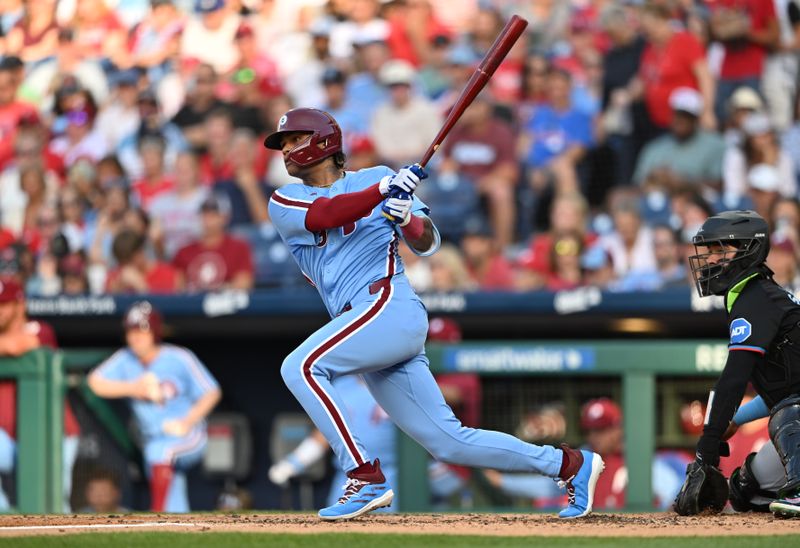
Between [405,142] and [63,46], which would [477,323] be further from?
[63,46]

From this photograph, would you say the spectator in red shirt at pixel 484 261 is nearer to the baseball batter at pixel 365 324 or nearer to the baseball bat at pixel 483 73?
the baseball bat at pixel 483 73

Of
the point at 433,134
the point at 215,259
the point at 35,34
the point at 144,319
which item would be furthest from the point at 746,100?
the point at 35,34

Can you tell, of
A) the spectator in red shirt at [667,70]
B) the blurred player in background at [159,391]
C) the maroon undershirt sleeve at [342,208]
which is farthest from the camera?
the spectator in red shirt at [667,70]

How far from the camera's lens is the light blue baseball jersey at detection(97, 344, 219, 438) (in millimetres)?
8672

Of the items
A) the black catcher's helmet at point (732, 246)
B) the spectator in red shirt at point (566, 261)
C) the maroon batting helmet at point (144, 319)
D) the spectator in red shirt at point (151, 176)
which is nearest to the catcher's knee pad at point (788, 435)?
the black catcher's helmet at point (732, 246)

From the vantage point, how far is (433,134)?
10766 mm

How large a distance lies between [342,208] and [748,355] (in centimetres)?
153

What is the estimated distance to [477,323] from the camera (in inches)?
352

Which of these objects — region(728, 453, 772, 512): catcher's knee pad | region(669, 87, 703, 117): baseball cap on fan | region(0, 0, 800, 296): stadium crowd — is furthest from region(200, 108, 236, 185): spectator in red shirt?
region(728, 453, 772, 512): catcher's knee pad

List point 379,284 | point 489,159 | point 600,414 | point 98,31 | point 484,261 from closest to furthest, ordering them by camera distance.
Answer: point 379,284 → point 600,414 → point 484,261 → point 489,159 → point 98,31

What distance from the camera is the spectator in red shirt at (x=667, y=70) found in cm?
1025

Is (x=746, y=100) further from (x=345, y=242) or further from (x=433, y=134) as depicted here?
(x=345, y=242)

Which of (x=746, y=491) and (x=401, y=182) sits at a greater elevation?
(x=401, y=182)

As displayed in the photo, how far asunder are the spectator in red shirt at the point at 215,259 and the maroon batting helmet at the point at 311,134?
465cm
